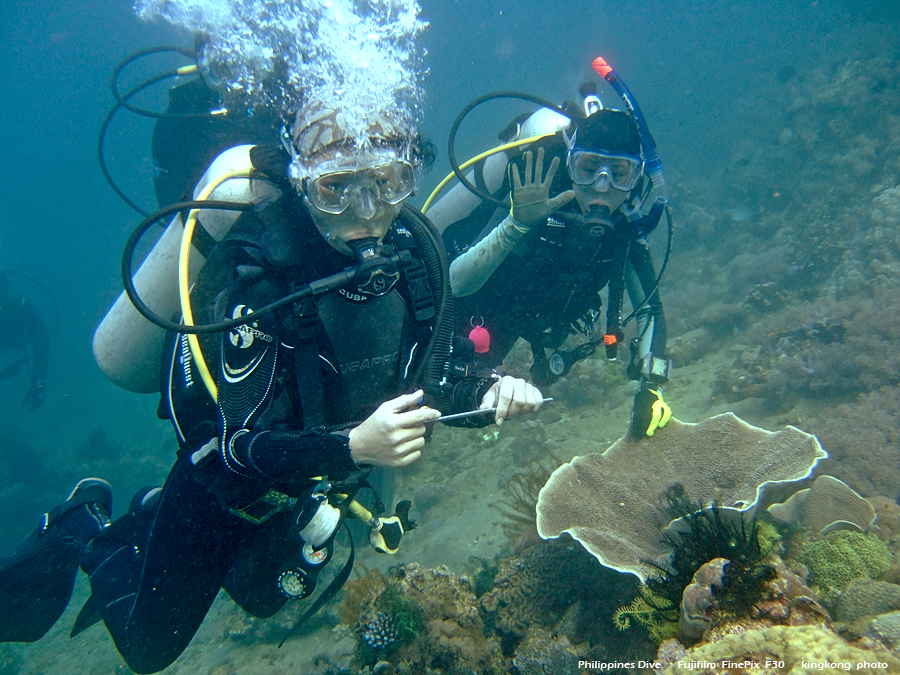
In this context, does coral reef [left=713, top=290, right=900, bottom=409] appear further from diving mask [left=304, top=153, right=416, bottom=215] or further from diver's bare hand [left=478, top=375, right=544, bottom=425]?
diving mask [left=304, top=153, right=416, bottom=215]

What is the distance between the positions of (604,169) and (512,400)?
2592 millimetres

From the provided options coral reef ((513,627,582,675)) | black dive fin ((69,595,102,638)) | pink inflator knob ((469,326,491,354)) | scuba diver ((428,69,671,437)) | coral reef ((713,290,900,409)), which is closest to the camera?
coral reef ((513,627,582,675))

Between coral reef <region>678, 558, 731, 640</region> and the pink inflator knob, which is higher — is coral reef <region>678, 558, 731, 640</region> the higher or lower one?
the lower one

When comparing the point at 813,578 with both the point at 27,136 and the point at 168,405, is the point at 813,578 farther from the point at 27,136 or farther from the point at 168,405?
the point at 27,136

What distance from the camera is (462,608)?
353cm

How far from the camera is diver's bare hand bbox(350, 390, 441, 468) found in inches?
76.4

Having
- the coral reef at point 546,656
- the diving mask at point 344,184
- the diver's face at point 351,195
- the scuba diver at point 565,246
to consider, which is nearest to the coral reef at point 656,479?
the scuba diver at point 565,246

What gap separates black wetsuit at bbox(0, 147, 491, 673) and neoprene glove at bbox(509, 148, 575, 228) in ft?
4.41

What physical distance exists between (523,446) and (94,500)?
533 centimetres

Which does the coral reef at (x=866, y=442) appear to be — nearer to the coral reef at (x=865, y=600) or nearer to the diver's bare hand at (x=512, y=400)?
the coral reef at (x=865, y=600)

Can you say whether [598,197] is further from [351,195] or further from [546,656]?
Result: [546,656]

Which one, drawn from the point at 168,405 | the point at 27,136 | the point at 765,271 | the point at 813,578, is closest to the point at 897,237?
the point at 765,271

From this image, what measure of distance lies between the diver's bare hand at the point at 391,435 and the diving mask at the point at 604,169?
9.60ft

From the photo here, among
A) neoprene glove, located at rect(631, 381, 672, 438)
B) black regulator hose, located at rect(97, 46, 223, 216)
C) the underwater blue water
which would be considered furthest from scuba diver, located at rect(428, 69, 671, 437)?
the underwater blue water
